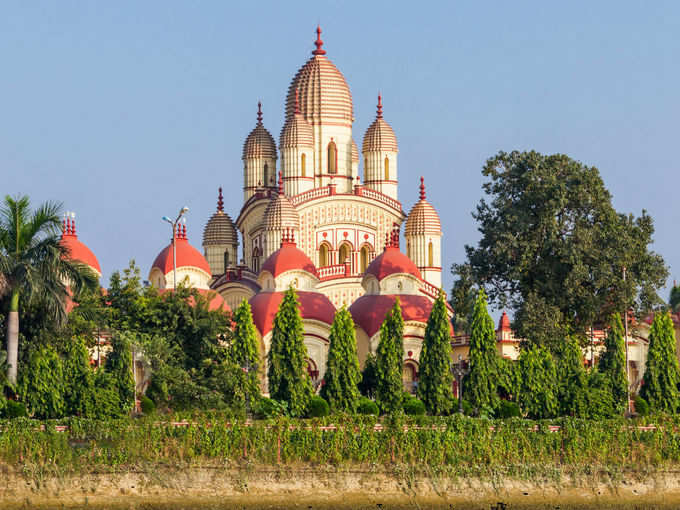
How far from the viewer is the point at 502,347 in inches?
2302

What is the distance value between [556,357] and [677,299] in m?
20.9

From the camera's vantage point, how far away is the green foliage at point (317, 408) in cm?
4184

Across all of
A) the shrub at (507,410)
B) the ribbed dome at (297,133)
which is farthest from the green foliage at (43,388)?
the ribbed dome at (297,133)

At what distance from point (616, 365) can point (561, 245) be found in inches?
229

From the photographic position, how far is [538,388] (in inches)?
1703

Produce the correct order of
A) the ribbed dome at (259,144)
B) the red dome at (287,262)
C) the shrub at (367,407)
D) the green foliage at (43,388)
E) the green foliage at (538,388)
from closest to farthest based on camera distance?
1. the green foliage at (43,388)
2. the shrub at (367,407)
3. the green foliage at (538,388)
4. the red dome at (287,262)
5. the ribbed dome at (259,144)

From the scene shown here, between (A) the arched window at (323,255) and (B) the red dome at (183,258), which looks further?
(A) the arched window at (323,255)

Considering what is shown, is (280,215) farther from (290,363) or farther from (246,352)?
(290,363)

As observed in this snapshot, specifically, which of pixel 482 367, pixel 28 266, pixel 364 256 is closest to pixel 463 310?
pixel 364 256

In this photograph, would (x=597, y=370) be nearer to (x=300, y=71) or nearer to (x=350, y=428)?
(x=350, y=428)

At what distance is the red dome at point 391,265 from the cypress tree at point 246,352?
11665 mm

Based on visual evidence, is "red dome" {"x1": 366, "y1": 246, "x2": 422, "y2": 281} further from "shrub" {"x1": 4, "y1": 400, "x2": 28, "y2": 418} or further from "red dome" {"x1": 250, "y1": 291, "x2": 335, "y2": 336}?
"shrub" {"x1": 4, "y1": 400, "x2": 28, "y2": 418}

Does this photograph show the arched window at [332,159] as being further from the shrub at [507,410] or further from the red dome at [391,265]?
the shrub at [507,410]

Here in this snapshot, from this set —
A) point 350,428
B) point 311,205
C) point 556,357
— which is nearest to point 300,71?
point 311,205
